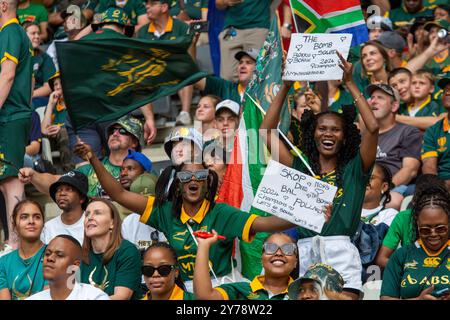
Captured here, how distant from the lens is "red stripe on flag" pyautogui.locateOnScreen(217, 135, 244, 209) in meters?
10.6

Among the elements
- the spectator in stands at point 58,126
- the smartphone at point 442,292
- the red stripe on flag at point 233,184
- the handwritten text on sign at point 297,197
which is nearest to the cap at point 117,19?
the spectator in stands at point 58,126

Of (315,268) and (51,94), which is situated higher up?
(51,94)

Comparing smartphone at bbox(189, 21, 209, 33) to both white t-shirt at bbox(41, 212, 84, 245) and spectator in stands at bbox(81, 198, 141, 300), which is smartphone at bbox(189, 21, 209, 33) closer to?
white t-shirt at bbox(41, 212, 84, 245)

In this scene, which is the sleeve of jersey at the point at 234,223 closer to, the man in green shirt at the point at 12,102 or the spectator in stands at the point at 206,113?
the man in green shirt at the point at 12,102

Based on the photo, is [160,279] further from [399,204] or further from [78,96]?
[399,204]

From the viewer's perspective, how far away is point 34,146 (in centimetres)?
1299

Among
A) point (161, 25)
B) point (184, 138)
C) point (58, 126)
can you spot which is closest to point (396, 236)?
point (184, 138)

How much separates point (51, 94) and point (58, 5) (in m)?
3.53

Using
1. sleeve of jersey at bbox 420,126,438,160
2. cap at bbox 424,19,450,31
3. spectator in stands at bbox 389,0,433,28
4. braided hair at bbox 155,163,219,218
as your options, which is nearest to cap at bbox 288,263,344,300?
braided hair at bbox 155,163,219,218

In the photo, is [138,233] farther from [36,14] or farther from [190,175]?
[36,14]

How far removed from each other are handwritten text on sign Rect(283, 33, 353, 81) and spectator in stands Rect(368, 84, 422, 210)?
2535mm
